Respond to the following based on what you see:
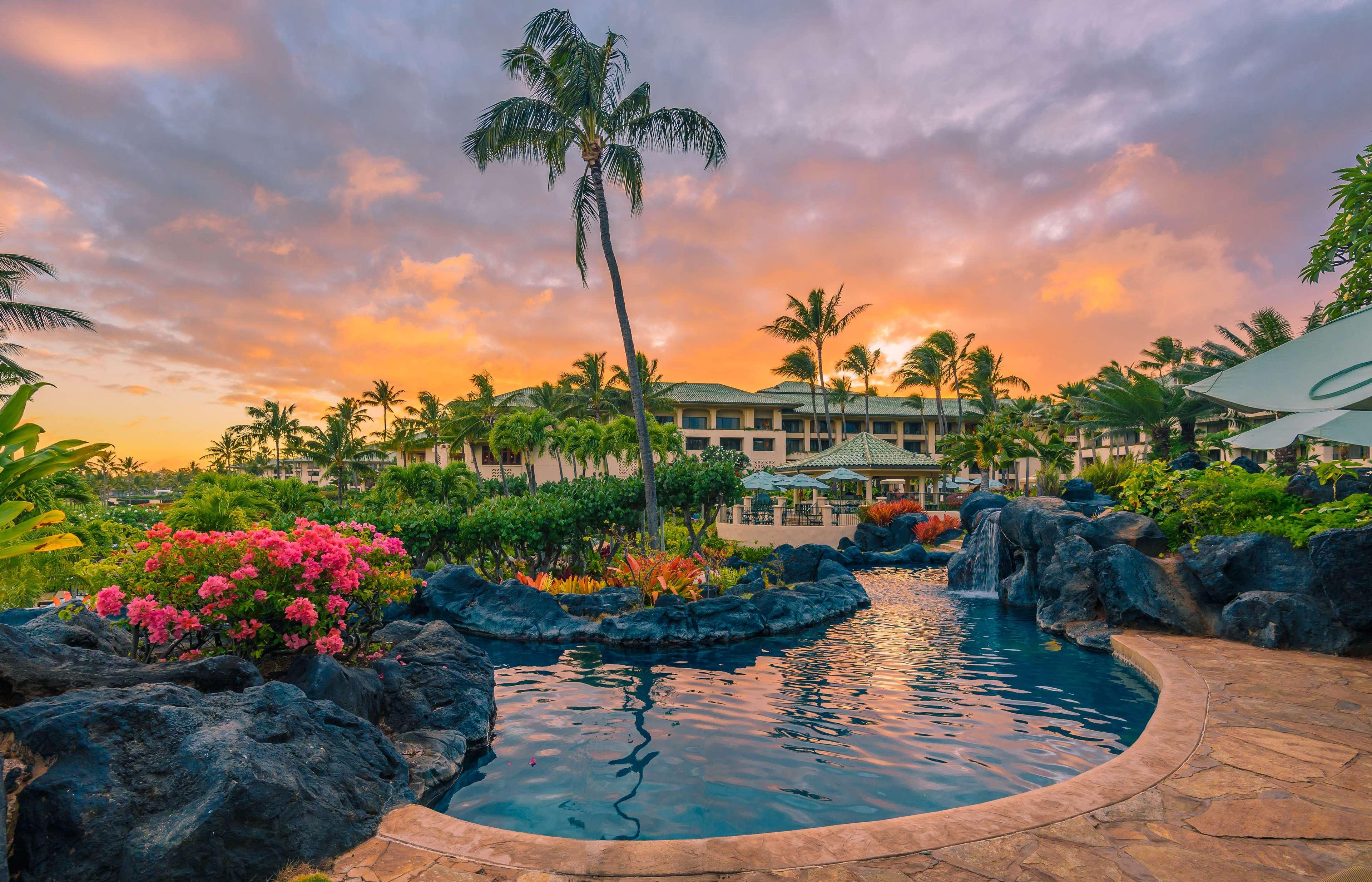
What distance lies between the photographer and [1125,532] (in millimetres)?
11461

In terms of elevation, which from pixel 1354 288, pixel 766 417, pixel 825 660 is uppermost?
pixel 766 417

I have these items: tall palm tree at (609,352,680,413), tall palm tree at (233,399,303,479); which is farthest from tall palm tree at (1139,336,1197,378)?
tall palm tree at (233,399,303,479)

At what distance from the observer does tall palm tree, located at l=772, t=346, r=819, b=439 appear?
49562 millimetres

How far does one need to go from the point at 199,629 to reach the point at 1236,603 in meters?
11.5

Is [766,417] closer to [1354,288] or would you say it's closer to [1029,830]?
[1354,288]

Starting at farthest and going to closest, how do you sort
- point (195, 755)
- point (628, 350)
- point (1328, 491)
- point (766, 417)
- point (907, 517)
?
point (766, 417) < point (907, 517) < point (628, 350) < point (1328, 491) < point (195, 755)

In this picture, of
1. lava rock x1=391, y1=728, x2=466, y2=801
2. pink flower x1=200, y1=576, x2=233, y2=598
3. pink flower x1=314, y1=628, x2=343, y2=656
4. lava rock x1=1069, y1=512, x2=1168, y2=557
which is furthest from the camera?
lava rock x1=1069, y1=512, x2=1168, y2=557

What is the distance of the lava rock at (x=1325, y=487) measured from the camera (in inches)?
395

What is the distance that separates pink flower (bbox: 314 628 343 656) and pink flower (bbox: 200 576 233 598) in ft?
2.85

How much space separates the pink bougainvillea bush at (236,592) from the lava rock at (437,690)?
0.58 m

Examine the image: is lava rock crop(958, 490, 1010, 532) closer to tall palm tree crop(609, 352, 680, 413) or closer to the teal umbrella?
the teal umbrella

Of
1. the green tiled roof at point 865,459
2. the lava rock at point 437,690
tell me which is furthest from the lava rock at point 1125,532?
the green tiled roof at point 865,459

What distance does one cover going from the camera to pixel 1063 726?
6336 mm

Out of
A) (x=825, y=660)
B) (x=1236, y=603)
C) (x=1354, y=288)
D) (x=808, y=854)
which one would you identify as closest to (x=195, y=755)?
(x=808, y=854)
